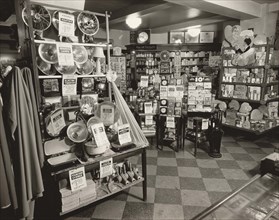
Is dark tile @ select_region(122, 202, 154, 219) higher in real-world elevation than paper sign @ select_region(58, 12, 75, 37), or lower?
lower

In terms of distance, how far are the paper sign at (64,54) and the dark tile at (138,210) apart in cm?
177

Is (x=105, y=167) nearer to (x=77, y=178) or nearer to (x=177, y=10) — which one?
(x=77, y=178)

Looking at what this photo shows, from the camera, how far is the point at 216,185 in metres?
2.96

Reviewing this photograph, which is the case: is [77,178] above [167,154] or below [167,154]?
above

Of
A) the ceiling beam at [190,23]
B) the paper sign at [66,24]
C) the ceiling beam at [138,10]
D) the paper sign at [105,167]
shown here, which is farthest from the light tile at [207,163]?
the ceiling beam at [190,23]

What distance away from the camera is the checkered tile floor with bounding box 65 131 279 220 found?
242 cm

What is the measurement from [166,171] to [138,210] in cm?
105

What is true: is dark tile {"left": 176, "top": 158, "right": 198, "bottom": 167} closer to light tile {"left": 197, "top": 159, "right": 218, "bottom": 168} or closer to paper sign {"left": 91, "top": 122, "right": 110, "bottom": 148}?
light tile {"left": 197, "top": 159, "right": 218, "bottom": 168}

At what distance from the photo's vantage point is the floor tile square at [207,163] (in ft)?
11.6

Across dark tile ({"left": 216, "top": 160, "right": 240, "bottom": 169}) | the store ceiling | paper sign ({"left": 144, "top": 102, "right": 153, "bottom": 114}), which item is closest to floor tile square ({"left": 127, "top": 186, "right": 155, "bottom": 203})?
dark tile ({"left": 216, "top": 160, "right": 240, "bottom": 169})

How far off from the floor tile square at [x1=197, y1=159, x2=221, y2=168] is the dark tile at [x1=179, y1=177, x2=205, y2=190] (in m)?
0.50

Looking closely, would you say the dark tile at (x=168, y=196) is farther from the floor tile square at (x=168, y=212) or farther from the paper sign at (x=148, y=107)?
the paper sign at (x=148, y=107)

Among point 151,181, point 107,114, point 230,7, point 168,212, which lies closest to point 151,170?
point 151,181

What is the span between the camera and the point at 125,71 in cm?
842
